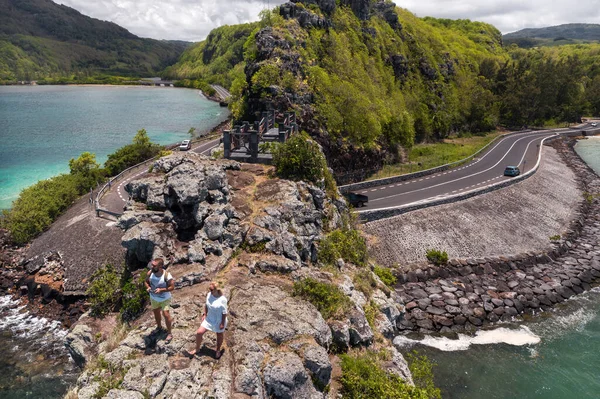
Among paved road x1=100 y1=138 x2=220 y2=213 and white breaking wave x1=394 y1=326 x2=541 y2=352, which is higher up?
paved road x1=100 y1=138 x2=220 y2=213

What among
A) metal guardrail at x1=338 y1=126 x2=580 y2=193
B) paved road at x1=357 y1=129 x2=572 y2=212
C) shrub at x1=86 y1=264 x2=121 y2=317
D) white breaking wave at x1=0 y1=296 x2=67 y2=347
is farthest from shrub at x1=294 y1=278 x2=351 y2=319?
metal guardrail at x1=338 y1=126 x2=580 y2=193

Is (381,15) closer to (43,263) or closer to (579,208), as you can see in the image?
(579,208)

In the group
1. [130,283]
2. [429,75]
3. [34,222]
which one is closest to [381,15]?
[429,75]

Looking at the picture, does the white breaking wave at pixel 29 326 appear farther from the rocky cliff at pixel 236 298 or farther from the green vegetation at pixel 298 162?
the green vegetation at pixel 298 162

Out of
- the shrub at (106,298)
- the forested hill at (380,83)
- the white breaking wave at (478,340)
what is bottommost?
the white breaking wave at (478,340)

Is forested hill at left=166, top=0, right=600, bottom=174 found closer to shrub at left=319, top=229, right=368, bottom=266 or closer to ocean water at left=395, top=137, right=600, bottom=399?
shrub at left=319, top=229, right=368, bottom=266

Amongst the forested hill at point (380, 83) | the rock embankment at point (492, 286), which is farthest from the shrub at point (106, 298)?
the forested hill at point (380, 83)
